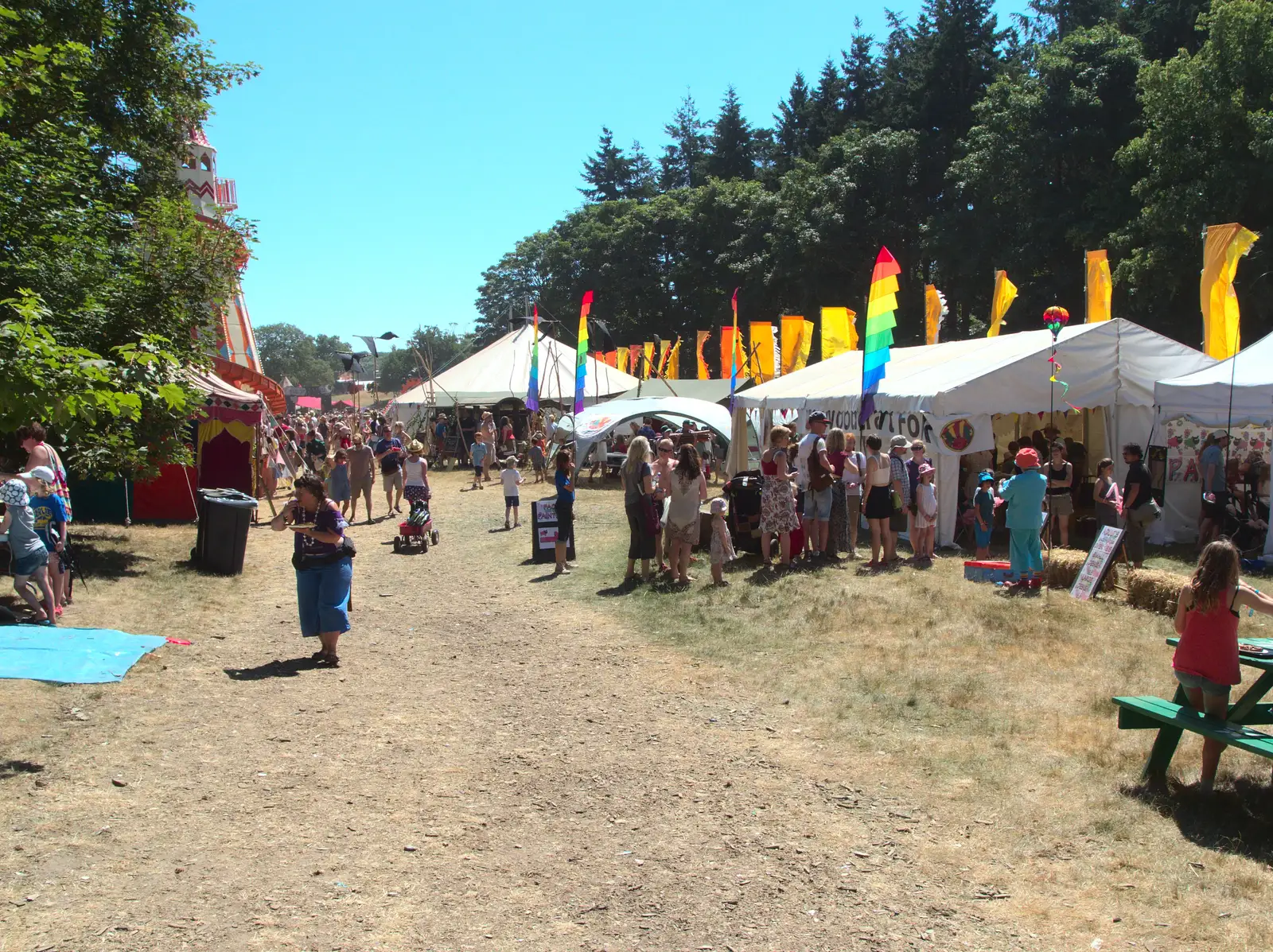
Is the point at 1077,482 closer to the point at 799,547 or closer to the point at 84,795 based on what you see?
the point at 799,547

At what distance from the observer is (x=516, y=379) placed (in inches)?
1379

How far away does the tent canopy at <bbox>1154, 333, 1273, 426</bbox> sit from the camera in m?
11.5

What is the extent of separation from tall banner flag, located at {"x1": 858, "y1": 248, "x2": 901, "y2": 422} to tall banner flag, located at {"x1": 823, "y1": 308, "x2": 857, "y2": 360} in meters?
8.95

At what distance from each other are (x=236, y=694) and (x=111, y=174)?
33.0 ft

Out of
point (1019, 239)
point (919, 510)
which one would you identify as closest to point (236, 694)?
point (919, 510)

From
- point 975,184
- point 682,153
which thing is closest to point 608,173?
point 682,153

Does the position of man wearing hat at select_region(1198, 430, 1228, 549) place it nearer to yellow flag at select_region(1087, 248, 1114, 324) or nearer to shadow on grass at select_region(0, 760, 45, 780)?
yellow flag at select_region(1087, 248, 1114, 324)

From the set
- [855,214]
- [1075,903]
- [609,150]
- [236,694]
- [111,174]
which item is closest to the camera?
[1075,903]

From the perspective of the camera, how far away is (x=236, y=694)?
7.41 m

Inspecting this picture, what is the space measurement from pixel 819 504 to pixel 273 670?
250 inches

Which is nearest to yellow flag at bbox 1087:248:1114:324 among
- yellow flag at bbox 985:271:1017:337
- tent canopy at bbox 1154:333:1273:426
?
yellow flag at bbox 985:271:1017:337

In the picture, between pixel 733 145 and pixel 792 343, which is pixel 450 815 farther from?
pixel 733 145

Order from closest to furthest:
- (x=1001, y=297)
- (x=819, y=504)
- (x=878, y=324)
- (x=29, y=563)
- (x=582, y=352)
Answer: (x=29, y=563), (x=819, y=504), (x=878, y=324), (x=1001, y=297), (x=582, y=352)

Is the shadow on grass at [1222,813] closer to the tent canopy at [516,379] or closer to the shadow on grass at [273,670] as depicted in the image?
the shadow on grass at [273,670]
